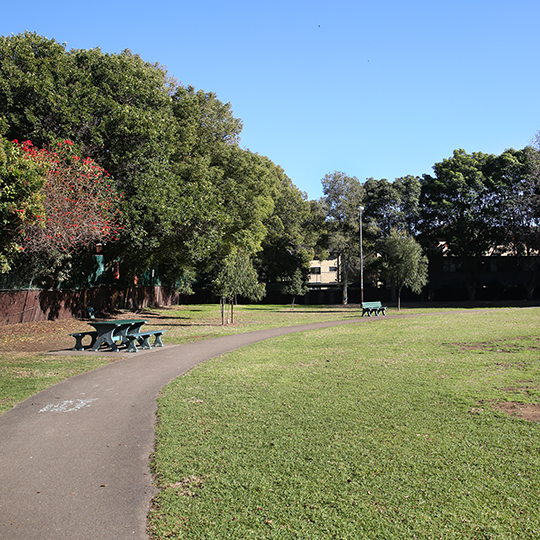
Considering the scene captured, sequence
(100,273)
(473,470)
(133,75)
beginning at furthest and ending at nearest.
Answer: (100,273) → (133,75) → (473,470)

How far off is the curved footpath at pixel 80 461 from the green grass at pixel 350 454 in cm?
28

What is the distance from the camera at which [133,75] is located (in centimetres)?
2214

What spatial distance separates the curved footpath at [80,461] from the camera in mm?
3873

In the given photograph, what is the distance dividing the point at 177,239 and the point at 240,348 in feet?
32.8

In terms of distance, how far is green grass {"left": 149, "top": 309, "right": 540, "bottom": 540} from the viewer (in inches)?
148

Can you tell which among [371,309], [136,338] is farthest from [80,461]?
[371,309]

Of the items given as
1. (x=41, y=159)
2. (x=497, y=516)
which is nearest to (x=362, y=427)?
(x=497, y=516)

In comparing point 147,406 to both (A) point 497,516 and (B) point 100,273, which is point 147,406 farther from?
(B) point 100,273

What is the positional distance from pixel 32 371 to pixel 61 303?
13.1m

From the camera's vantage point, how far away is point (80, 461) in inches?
206

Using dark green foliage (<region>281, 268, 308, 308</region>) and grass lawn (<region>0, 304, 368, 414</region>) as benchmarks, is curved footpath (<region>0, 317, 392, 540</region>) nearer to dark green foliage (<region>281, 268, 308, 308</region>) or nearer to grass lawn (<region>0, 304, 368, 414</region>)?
grass lawn (<region>0, 304, 368, 414</region>)

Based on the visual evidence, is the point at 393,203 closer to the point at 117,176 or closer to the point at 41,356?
the point at 117,176

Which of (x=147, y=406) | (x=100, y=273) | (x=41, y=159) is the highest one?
(x=41, y=159)

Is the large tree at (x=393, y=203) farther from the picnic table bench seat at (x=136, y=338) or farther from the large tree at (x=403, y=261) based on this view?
the picnic table bench seat at (x=136, y=338)
